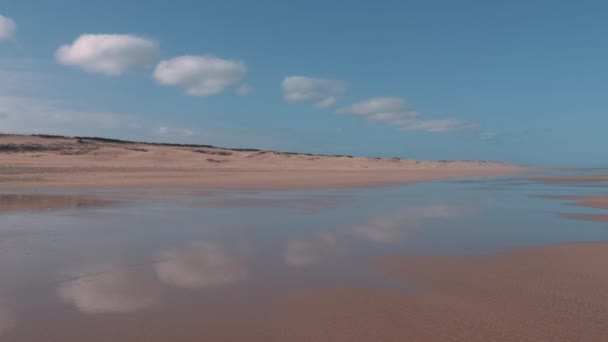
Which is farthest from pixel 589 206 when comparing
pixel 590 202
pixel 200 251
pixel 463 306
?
pixel 200 251

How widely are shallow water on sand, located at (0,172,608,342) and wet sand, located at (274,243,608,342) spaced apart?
37cm

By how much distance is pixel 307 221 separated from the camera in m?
10.8

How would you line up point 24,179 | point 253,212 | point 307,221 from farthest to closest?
point 24,179, point 253,212, point 307,221

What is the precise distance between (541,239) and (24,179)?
25.5 meters

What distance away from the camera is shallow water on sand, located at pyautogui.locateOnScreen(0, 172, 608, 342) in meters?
4.50

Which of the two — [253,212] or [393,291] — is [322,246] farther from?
[253,212]

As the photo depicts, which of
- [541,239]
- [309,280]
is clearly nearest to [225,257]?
[309,280]

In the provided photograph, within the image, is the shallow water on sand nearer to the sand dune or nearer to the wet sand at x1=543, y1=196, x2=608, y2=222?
the wet sand at x1=543, y1=196, x2=608, y2=222

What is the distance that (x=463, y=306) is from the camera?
491 cm

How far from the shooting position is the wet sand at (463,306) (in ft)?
13.8

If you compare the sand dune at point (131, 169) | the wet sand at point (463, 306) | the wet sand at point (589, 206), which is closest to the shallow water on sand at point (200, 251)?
the wet sand at point (463, 306)

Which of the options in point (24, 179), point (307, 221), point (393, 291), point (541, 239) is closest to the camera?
point (393, 291)

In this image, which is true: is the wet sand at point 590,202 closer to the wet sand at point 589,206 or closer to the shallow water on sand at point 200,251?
the wet sand at point 589,206

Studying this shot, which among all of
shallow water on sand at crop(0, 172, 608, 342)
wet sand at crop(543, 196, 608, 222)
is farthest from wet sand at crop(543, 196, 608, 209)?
shallow water on sand at crop(0, 172, 608, 342)
